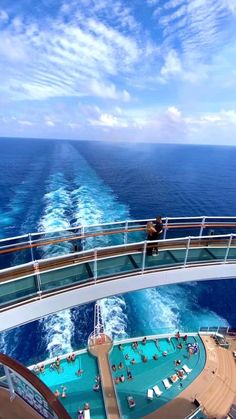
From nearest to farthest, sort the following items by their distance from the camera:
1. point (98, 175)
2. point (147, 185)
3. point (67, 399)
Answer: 1. point (67, 399)
2. point (147, 185)
3. point (98, 175)

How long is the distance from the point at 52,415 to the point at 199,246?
7250mm

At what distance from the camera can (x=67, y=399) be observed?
1232cm

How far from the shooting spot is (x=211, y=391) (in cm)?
1348

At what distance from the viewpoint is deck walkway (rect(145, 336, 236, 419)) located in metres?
12.4

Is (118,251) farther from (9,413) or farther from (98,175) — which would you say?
(98,175)

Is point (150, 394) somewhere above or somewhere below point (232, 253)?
below

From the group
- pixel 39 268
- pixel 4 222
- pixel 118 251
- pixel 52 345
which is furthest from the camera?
pixel 4 222

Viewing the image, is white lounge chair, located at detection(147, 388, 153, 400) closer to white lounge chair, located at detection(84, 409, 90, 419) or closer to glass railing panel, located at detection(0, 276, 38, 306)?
white lounge chair, located at detection(84, 409, 90, 419)

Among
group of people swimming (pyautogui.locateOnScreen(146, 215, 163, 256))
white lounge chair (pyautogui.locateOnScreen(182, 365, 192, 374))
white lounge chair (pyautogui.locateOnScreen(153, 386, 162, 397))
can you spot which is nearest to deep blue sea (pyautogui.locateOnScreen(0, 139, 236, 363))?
white lounge chair (pyautogui.locateOnScreen(182, 365, 192, 374))

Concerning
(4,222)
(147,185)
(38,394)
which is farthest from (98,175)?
(38,394)

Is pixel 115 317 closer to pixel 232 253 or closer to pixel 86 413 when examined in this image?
pixel 86 413

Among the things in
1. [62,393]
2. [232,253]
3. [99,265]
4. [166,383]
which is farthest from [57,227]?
[232,253]

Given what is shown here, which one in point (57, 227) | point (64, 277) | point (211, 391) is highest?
point (64, 277)

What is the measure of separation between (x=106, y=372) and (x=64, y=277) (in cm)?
944
